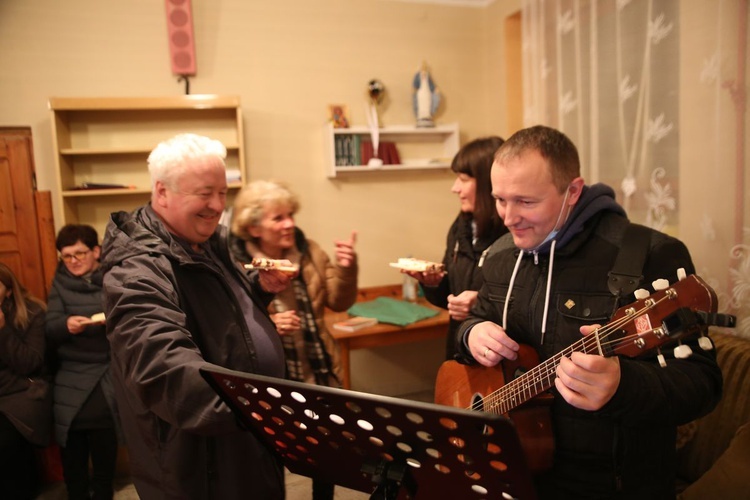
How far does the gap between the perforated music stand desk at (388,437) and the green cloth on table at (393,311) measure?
2.09m

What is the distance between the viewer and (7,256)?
10.2ft

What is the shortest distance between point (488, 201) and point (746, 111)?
3.39 ft

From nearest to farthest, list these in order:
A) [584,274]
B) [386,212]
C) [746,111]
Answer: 1. [584,274]
2. [746,111]
3. [386,212]

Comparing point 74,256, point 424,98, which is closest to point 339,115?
point 424,98

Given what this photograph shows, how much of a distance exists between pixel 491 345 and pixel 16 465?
8.64ft

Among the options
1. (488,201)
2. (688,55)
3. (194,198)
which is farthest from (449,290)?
(688,55)

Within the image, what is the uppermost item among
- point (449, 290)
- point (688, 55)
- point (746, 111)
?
point (688, 55)

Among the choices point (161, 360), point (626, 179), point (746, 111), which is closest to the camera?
point (161, 360)

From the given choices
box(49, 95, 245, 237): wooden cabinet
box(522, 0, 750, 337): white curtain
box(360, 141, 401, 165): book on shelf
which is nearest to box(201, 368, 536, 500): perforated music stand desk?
box(522, 0, 750, 337): white curtain

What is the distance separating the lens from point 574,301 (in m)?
1.23

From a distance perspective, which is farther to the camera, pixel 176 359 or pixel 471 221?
pixel 471 221

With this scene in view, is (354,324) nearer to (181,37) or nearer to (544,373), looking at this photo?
(544,373)

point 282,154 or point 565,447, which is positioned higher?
point 282,154

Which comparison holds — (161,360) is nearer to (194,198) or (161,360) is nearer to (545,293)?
(194,198)
